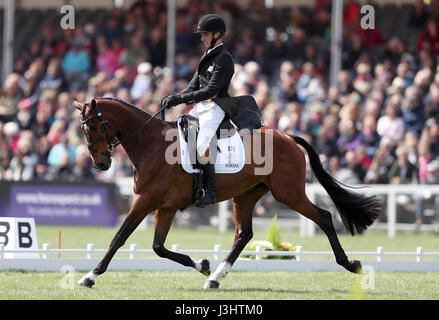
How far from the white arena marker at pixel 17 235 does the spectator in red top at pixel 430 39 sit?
11.1 metres

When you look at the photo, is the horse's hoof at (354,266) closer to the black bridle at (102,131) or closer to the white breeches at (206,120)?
the white breeches at (206,120)

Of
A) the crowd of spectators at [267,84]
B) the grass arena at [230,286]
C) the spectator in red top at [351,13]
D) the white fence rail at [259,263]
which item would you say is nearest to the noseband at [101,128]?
the grass arena at [230,286]

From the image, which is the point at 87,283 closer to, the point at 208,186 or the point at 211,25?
the point at 208,186

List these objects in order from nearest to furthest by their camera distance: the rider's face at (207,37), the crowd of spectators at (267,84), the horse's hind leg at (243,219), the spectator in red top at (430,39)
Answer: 1. the rider's face at (207,37)
2. the horse's hind leg at (243,219)
3. the crowd of spectators at (267,84)
4. the spectator in red top at (430,39)

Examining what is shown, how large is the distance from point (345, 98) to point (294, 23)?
3560 millimetres

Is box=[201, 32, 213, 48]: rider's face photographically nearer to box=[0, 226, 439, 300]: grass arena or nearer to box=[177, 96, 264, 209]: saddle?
box=[177, 96, 264, 209]: saddle

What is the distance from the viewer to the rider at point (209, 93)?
1008 cm

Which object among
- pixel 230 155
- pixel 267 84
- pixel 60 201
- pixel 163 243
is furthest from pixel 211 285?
pixel 267 84

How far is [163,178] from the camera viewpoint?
9938mm

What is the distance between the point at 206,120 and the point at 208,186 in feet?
2.28

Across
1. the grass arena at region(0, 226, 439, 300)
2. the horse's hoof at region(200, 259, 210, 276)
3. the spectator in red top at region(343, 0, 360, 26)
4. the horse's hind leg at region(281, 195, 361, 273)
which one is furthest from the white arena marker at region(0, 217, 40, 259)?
the spectator in red top at region(343, 0, 360, 26)

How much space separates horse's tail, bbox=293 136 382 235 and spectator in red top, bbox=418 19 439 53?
9852mm

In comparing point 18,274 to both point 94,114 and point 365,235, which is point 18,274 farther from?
point 365,235

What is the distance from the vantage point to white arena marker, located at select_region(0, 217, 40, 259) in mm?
11266
